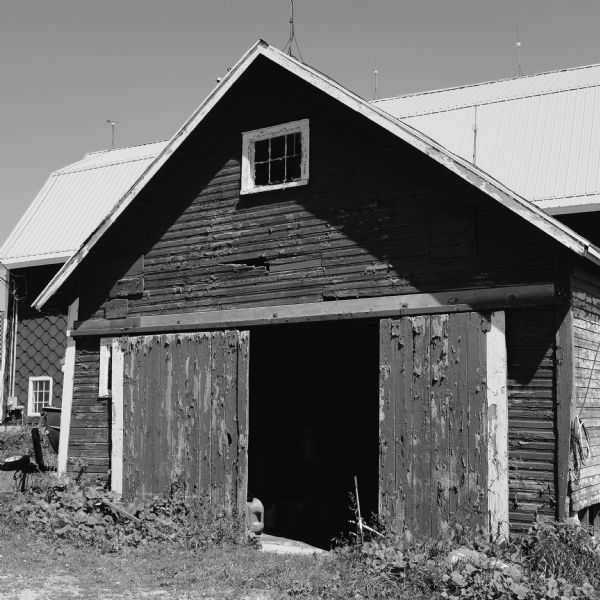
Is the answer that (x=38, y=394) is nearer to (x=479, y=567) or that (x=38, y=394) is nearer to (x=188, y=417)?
(x=188, y=417)

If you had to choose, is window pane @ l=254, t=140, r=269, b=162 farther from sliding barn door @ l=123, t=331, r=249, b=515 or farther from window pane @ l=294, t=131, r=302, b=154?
sliding barn door @ l=123, t=331, r=249, b=515

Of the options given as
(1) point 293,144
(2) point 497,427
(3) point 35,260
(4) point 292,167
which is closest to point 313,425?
(4) point 292,167

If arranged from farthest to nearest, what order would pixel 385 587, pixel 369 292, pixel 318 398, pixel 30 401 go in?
pixel 30 401
pixel 318 398
pixel 369 292
pixel 385 587

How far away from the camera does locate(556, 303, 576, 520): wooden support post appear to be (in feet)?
28.9

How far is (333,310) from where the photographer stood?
10484 mm

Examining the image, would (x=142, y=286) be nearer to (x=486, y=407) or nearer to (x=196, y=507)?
(x=196, y=507)

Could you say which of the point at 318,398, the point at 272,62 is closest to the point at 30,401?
the point at 318,398

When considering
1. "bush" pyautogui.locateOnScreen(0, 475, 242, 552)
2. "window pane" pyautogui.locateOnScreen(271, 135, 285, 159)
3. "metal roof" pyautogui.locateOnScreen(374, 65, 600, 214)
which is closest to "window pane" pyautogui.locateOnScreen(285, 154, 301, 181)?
"window pane" pyautogui.locateOnScreen(271, 135, 285, 159)

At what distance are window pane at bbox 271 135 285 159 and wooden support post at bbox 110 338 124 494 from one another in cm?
347

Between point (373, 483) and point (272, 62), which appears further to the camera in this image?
point (373, 483)

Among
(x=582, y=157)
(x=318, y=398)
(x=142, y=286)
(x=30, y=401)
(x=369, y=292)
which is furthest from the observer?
(x=30, y=401)

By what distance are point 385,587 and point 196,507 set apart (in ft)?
11.7

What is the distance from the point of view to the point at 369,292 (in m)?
10.3

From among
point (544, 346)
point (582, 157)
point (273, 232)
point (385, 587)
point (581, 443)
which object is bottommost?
point (385, 587)
